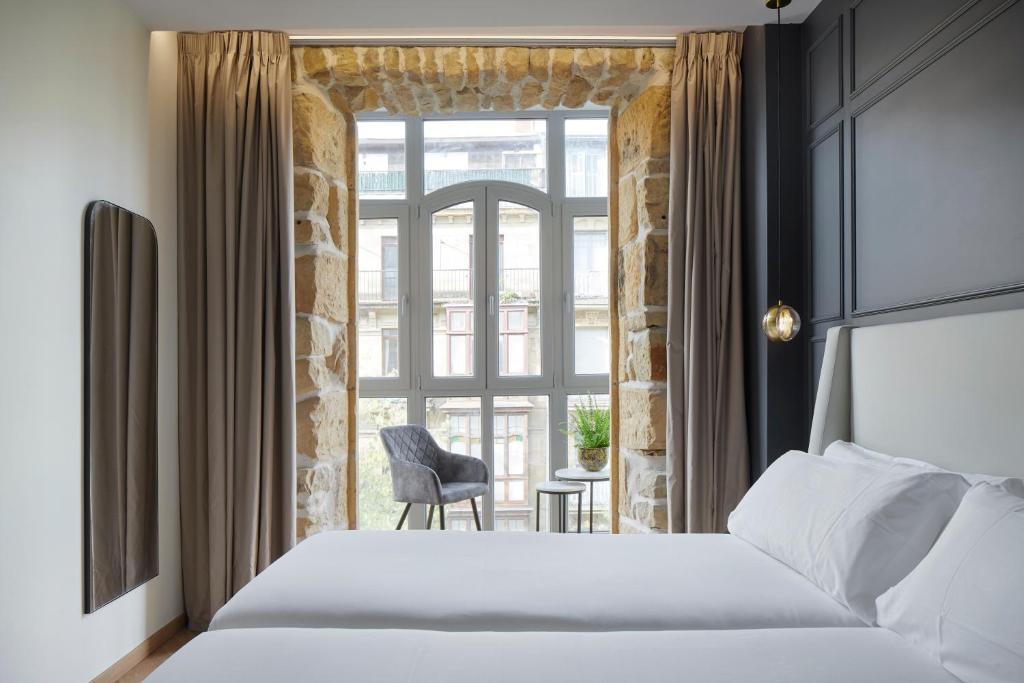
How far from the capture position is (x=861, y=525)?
5.39 ft

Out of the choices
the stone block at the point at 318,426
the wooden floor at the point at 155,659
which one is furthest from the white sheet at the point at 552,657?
the stone block at the point at 318,426

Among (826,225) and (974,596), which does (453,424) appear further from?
(974,596)

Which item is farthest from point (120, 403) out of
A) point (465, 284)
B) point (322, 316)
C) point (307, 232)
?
point (465, 284)

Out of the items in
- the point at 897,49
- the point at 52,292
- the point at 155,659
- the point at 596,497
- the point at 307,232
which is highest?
the point at 897,49

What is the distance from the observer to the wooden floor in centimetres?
266

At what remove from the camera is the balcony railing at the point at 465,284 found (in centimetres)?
461

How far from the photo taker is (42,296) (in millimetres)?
2240

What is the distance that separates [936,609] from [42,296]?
8.43 ft

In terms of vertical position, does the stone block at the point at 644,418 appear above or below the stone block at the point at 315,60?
below

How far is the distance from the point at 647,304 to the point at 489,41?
4.82ft

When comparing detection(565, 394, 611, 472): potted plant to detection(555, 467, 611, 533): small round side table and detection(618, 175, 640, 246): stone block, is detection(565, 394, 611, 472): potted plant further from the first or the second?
detection(618, 175, 640, 246): stone block

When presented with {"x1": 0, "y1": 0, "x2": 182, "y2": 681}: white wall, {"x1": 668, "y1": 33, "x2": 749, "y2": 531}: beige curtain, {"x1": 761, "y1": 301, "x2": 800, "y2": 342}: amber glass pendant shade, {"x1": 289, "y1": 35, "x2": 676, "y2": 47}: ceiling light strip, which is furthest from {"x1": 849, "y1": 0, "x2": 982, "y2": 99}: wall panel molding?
{"x1": 0, "y1": 0, "x2": 182, "y2": 681}: white wall

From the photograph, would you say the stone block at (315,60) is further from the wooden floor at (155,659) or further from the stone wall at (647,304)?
the wooden floor at (155,659)

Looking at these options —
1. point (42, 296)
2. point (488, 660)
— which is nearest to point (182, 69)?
point (42, 296)
